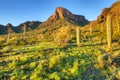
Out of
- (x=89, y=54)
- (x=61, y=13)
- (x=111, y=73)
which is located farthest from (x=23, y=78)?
(x=61, y=13)

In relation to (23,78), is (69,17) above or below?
above

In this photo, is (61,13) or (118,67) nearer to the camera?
(118,67)

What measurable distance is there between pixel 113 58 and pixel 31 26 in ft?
317

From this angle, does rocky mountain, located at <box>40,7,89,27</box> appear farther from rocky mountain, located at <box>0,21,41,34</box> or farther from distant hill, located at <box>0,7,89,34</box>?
rocky mountain, located at <box>0,21,41,34</box>

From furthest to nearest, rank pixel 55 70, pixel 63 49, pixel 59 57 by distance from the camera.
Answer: pixel 63 49 → pixel 59 57 → pixel 55 70

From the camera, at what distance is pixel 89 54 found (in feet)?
89.8

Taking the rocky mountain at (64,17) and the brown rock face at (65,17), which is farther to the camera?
the brown rock face at (65,17)

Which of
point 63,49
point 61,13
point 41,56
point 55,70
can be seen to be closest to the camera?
point 55,70

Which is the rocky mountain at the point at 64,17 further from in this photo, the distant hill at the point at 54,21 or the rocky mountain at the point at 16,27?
the rocky mountain at the point at 16,27

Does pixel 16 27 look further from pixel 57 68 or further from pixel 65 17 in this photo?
pixel 57 68

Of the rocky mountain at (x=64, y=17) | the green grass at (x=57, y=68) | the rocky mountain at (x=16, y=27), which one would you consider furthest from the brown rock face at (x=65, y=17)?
the green grass at (x=57, y=68)

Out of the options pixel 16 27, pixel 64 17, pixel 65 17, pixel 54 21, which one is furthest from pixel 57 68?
pixel 16 27

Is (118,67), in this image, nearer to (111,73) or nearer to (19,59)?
(111,73)

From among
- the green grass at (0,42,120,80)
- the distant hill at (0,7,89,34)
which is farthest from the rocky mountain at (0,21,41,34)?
the green grass at (0,42,120,80)
